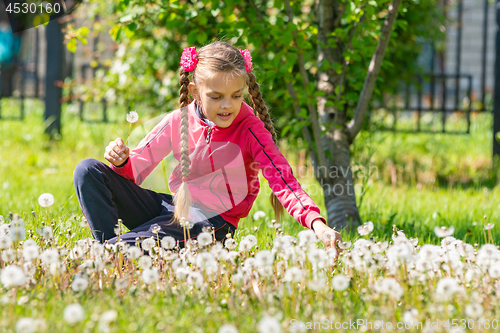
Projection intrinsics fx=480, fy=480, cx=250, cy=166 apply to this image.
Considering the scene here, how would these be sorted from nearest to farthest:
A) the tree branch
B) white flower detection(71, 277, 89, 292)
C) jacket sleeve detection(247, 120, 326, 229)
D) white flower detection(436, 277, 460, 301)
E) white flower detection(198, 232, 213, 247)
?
white flower detection(436, 277, 460, 301) < white flower detection(71, 277, 89, 292) < white flower detection(198, 232, 213, 247) < jacket sleeve detection(247, 120, 326, 229) < the tree branch

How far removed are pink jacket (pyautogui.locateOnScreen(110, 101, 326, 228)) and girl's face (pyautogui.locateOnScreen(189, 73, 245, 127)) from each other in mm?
130

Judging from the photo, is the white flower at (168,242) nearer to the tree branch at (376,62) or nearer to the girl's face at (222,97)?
the girl's face at (222,97)

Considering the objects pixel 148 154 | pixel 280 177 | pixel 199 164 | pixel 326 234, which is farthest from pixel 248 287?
pixel 148 154

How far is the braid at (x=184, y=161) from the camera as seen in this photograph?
2.26 m

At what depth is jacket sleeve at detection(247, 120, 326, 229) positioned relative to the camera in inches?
81.0

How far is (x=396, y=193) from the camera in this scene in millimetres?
4258

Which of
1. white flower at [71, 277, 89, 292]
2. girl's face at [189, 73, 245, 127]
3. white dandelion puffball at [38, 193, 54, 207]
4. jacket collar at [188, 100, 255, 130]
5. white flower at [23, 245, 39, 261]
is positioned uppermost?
girl's face at [189, 73, 245, 127]

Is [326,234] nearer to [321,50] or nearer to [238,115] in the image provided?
[238,115]

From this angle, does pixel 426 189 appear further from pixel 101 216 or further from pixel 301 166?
pixel 101 216

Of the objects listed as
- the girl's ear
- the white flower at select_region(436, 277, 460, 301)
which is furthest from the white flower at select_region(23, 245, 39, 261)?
the white flower at select_region(436, 277, 460, 301)

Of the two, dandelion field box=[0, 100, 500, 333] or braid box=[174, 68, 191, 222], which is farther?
braid box=[174, 68, 191, 222]

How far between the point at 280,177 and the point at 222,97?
0.48 metres

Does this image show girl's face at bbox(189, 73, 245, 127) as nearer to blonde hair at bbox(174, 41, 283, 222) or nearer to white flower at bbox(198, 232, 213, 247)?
blonde hair at bbox(174, 41, 283, 222)

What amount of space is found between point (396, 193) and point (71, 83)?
13.8ft
